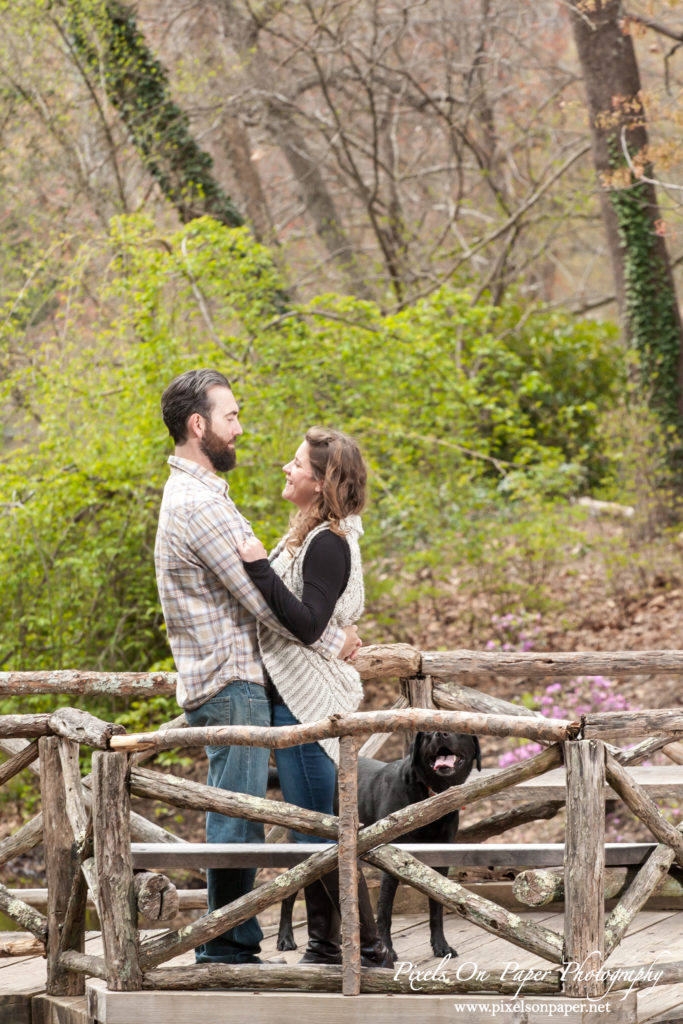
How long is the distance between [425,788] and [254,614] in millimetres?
1161

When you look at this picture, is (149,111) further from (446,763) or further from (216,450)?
(446,763)

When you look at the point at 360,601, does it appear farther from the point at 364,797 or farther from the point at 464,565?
the point at 464,565

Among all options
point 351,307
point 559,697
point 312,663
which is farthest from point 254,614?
point 351,307

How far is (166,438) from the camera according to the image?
8.81 meters

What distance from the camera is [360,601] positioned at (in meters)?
3.70

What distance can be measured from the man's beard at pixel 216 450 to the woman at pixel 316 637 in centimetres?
21

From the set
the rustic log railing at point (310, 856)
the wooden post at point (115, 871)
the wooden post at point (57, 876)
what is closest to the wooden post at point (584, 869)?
the rustic log railing at point (310, 856)

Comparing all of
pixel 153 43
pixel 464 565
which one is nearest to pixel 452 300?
pixel 464 565

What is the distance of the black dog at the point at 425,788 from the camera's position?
4.04m

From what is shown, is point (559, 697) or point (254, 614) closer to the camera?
point (254, 614)

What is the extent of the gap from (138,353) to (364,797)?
5.54m

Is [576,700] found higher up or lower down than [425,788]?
lower down

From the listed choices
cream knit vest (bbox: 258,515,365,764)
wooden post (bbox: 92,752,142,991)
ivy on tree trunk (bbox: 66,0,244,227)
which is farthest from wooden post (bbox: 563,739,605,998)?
ivy on tree trunk (bbox: 66,0,244,227)

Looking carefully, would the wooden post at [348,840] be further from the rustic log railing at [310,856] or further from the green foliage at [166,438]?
the green foliage at [166,438]
